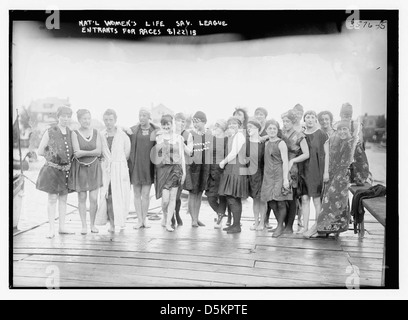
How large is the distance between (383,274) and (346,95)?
119 cm

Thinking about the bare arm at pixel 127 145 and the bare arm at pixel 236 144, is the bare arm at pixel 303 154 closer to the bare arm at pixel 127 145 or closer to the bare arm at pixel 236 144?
the bare arm at pixel 236 144

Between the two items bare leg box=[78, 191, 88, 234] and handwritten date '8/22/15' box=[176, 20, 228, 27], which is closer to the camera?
handwritten date '8/22/15' box=[176, 20, 228, 27]

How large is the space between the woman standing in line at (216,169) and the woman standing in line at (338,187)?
0.60 meters

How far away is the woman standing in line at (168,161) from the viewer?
153 inches

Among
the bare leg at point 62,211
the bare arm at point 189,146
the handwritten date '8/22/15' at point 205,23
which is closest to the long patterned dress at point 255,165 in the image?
the bare arm at point 189,146

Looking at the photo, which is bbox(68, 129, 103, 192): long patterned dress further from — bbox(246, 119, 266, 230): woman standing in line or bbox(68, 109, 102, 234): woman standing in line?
bbox(246, 119, 266, 230): woman standing in line

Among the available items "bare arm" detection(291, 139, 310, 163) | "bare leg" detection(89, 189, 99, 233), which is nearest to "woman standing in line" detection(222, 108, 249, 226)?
"bare arm" detection(291, 139, 310, 163)

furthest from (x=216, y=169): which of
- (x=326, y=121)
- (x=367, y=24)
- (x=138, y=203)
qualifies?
(x=367, y=24)

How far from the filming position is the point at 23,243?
3.93 m

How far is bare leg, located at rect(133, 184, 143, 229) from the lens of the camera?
3.93 metres

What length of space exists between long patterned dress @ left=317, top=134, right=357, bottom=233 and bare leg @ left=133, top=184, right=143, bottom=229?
3.85 feet

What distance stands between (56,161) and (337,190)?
184cm
